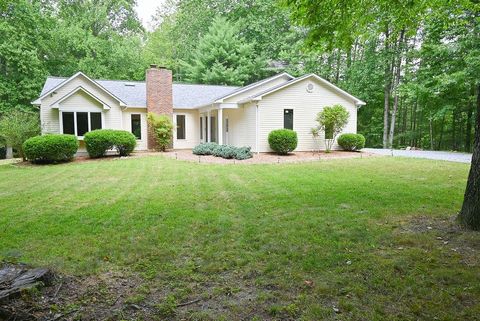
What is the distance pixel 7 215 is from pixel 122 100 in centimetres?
1462

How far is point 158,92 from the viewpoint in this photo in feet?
64.2


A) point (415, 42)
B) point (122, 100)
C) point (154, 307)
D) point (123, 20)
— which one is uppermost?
point (123, 20)

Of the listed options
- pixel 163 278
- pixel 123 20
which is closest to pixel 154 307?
pixel 163 278

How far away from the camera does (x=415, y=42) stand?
2306 cm

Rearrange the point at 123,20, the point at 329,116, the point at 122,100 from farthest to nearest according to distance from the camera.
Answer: the point at 123,20
the point at 122,100
the point at 329,116

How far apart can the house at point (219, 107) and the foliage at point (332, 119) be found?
2.92ft

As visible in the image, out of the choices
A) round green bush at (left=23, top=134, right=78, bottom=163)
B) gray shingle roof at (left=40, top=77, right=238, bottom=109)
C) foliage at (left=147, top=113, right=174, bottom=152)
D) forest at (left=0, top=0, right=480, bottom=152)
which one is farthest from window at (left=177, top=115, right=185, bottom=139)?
round green bush at (left=23, top=134, right=78, bottom=163)

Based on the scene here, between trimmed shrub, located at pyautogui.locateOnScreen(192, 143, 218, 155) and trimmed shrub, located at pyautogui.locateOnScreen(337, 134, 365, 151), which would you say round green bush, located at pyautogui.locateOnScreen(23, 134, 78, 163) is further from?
trimmed shrub, located at pyautogui.locateOnScreen(337, 134, 365, 151)

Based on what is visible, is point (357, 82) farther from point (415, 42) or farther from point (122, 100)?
point (122, 100)

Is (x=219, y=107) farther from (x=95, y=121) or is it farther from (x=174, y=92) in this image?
(x=95, y=121)

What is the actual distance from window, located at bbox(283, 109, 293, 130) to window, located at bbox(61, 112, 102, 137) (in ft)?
33.0

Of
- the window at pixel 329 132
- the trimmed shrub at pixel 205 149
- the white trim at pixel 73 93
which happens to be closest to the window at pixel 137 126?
the white trim at pixel 73 93

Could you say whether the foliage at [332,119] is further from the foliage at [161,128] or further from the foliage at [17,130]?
the foliage at [17,130]

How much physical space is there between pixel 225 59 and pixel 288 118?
15.2 m
